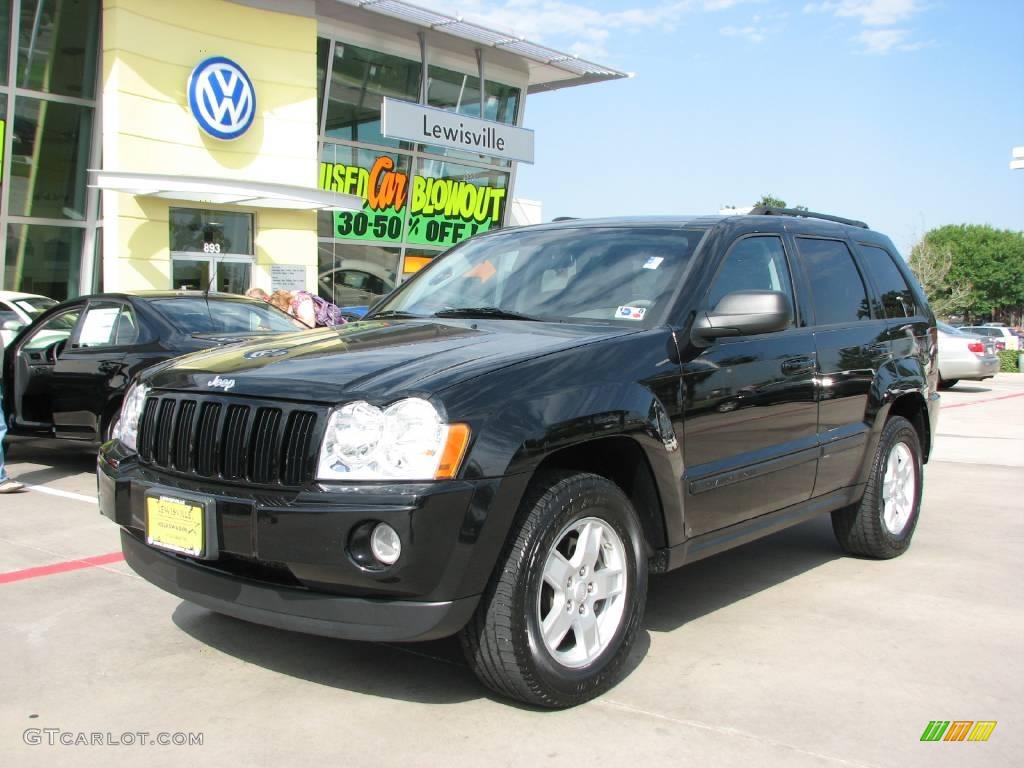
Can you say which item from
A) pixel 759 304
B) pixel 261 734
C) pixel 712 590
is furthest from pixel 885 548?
pixel 261 734

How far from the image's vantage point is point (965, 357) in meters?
19.4

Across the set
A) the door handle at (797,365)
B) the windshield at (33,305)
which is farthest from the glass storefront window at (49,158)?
the door handle at (797,365)

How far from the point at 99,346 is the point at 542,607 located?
18.4ft

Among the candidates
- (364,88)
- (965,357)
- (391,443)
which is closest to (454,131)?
(364,88)

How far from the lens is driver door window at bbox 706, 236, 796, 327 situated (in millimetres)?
4461

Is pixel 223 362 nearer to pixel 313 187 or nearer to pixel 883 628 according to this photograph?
pixel 883 628

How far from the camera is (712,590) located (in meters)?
5.09

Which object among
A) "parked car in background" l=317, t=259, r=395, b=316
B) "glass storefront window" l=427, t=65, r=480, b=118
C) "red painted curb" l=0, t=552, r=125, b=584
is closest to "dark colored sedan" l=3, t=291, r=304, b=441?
"red painted curb" l=0, t=552, r=125, b=584

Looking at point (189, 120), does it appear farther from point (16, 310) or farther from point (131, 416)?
point (131, 416)

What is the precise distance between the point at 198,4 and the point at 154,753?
59.7 feet

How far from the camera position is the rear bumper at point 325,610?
3.15 meters

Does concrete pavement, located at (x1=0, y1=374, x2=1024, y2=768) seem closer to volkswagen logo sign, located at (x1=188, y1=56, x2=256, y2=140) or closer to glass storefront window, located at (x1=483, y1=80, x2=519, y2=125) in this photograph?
volkswagen logo sign, located at (x1=188, y1=56, x2=256, y2=140)

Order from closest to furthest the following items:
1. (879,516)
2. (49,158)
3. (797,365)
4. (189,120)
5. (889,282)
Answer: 1. (797,365)
2. (879,516)
3. (889,282)
4. (189,120)
5. (49,158)

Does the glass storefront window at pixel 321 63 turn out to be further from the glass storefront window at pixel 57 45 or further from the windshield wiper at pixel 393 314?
the windshield wiper at pixel 393 314
